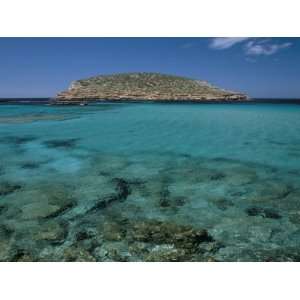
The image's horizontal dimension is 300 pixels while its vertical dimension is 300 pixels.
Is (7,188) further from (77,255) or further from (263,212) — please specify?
(263,212)

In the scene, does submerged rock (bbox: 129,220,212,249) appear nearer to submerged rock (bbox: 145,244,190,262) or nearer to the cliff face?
submerged rock (bbox: 145,244,190,262)

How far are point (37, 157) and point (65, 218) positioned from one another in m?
3.86

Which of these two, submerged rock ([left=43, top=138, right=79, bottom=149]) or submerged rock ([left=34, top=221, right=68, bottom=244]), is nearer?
submerged rock ([left=34, top=221, right=68, bottom=244])

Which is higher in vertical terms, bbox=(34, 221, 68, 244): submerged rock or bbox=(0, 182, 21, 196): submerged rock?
bbox=(0, 182, 21, 196): submerged rock

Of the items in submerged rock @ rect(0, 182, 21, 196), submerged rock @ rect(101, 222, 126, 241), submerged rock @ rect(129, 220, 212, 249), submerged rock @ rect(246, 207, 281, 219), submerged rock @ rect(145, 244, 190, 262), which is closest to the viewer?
submerged rock @ rect(145, 244, 190, 262)

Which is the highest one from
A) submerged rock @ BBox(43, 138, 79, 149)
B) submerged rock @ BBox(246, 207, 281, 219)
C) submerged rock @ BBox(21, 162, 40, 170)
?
submerged rock @ BBox(43, 138, 79, 149)

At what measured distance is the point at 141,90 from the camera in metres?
28.5

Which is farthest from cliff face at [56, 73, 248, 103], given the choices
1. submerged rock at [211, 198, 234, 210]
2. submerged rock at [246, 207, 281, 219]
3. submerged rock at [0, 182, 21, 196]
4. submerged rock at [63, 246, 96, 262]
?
submerged rock at [63, 246, 96, 262]

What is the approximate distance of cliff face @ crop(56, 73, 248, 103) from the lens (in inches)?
1014

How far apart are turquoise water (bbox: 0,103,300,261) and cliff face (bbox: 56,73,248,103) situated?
635 inches

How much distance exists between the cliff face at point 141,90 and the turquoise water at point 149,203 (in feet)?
52.9

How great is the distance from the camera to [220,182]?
5840mm
